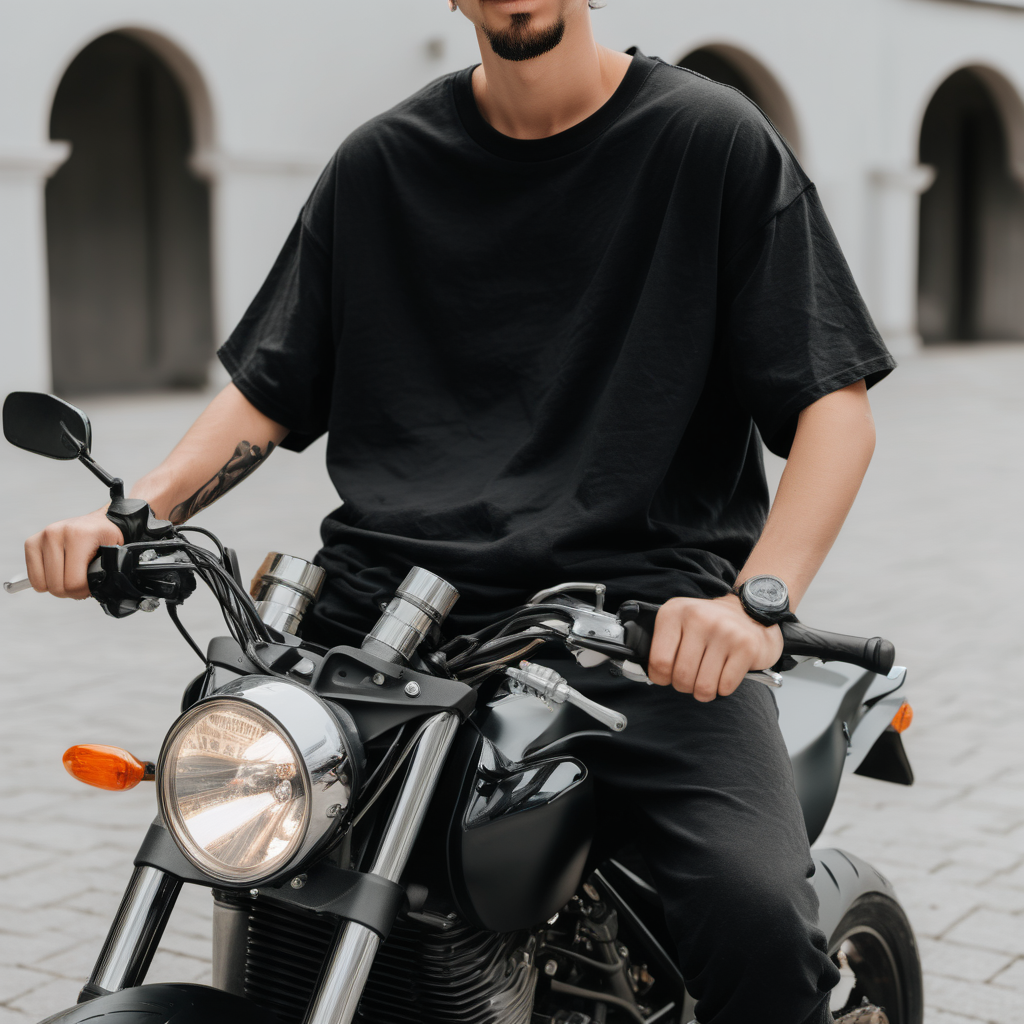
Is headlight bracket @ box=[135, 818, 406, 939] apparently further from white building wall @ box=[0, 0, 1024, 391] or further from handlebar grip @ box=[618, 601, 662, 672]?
white building wall @ box=[0, 0, 1024, 391]

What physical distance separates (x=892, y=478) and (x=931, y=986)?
26.2 feet

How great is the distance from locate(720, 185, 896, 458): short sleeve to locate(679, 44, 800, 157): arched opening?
19349 mm

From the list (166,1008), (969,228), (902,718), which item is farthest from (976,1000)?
(969,228)

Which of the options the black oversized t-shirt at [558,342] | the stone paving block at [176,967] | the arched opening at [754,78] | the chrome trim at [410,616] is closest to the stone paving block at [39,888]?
the stone paving block at [176,967]

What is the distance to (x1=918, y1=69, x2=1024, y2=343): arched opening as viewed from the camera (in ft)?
91.1

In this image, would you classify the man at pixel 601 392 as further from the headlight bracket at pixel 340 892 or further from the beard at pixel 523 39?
the headlight bracket at pixel 340 892

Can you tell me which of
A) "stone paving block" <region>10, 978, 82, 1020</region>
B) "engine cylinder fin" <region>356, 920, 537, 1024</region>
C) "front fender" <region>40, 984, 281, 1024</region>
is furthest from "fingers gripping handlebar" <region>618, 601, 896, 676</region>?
"stone paving block" <region>10, 978, 82, 1020</region>

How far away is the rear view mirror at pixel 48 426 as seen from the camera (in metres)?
1.85

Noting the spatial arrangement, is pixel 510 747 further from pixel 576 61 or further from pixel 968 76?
pixel 968 76

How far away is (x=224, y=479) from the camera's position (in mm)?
2328

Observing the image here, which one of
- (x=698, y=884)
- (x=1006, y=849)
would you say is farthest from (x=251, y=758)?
(x=1006, y=849)

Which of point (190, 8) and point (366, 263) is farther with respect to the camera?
point (190, 8)

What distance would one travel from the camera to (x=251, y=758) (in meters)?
1.54

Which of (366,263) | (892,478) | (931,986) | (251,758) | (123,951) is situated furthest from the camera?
(892,478)
